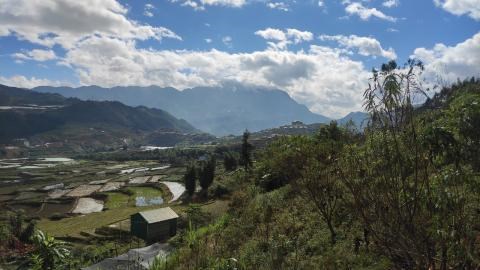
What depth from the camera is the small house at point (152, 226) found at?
171 ft

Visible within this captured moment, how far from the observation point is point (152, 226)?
171ft

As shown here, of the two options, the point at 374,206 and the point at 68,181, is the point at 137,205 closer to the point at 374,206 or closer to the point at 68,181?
the point at 68,181

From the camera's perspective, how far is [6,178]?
162 metres

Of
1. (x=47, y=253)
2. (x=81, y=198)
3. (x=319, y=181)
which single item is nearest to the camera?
(x=319, y=181)

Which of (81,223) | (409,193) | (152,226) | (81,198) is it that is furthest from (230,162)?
(409,193)

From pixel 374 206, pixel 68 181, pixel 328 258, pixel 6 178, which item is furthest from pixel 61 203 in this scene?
pixel 374 206

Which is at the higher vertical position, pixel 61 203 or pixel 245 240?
pixel 245 240

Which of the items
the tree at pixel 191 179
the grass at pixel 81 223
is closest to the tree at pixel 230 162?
the tree at pixel 191 179

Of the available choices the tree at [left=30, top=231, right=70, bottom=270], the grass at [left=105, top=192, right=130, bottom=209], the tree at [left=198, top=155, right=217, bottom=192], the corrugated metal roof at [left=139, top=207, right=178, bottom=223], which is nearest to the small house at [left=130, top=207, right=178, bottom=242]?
the corrugated metal roof at [left=139, top=207, right=178, bottom=223]

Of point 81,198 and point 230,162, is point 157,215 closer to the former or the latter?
point 81,198

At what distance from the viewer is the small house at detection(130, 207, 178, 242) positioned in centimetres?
5200

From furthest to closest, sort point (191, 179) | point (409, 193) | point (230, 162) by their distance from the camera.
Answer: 1. point (230, 162)
2. point (191, 179)
3. point (409, 193)

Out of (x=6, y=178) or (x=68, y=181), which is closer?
(x=68, y=181)

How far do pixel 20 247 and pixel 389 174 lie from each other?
55.9 meters
